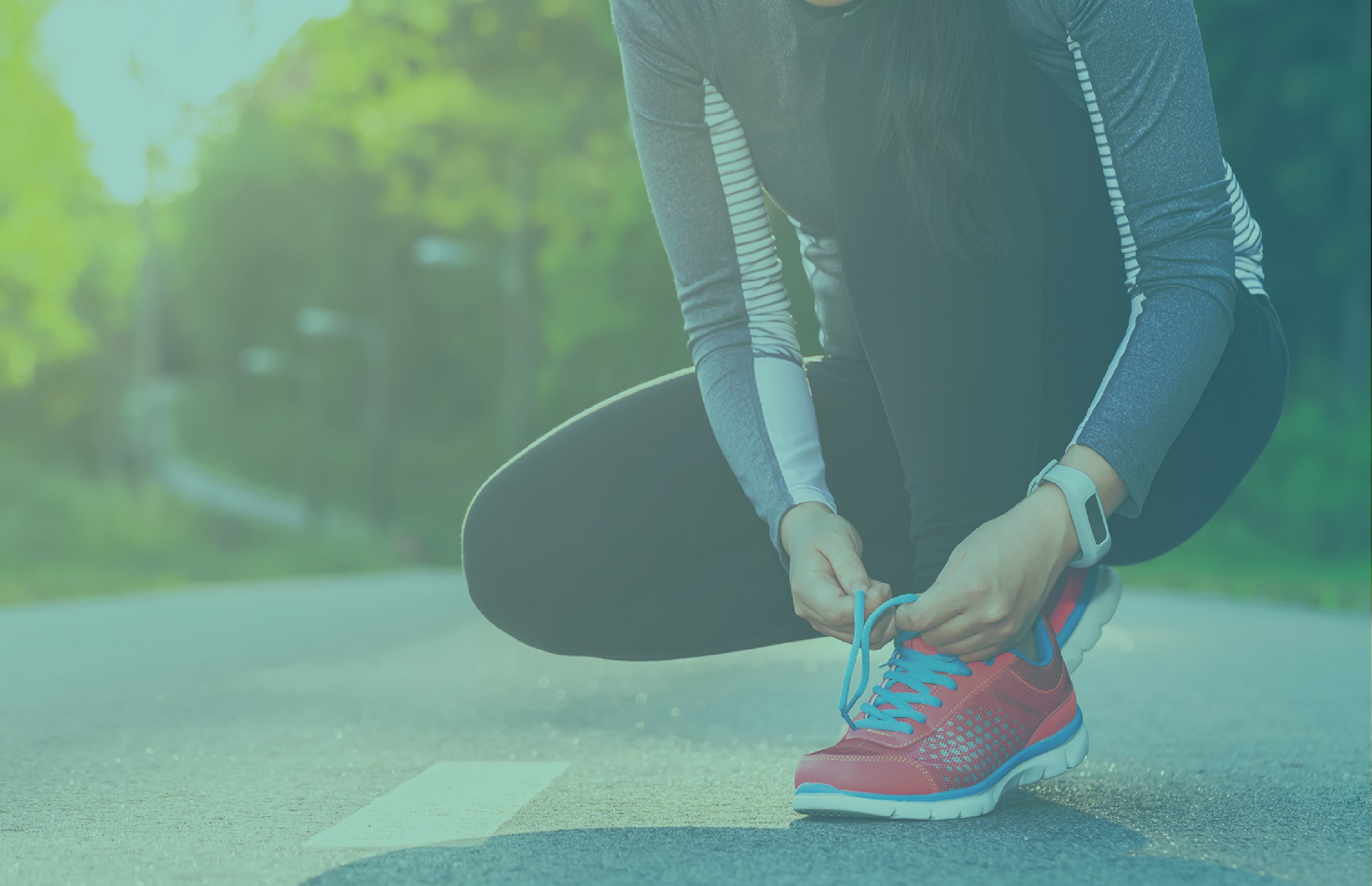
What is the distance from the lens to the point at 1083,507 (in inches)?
81.4

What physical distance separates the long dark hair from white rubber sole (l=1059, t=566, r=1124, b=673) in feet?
1.96

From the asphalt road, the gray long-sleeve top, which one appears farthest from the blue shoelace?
the gray long-sleeve top

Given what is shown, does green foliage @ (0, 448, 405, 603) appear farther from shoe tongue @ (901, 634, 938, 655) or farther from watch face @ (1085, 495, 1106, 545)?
watch face @ (1085, 495, 1106, 545)

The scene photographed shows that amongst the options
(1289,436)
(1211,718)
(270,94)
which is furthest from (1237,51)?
(1211,718)

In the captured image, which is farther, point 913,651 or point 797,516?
point 797,516

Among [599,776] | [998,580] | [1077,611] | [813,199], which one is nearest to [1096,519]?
[998,580]

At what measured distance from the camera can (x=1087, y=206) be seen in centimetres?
235

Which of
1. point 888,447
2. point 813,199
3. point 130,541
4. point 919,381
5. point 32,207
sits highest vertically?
point 32,207

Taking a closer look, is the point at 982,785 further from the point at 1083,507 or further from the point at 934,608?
the point at 1083,507

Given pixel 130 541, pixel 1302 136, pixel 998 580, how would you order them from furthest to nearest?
pixel 130 541 < pixel 1302 136 < pixel 998 580

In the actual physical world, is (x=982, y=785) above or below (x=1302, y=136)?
below

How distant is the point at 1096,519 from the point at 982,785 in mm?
372

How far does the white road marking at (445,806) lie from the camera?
2.00 metres

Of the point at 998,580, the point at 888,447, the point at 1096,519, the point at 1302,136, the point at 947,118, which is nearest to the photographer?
the point at 998,580
